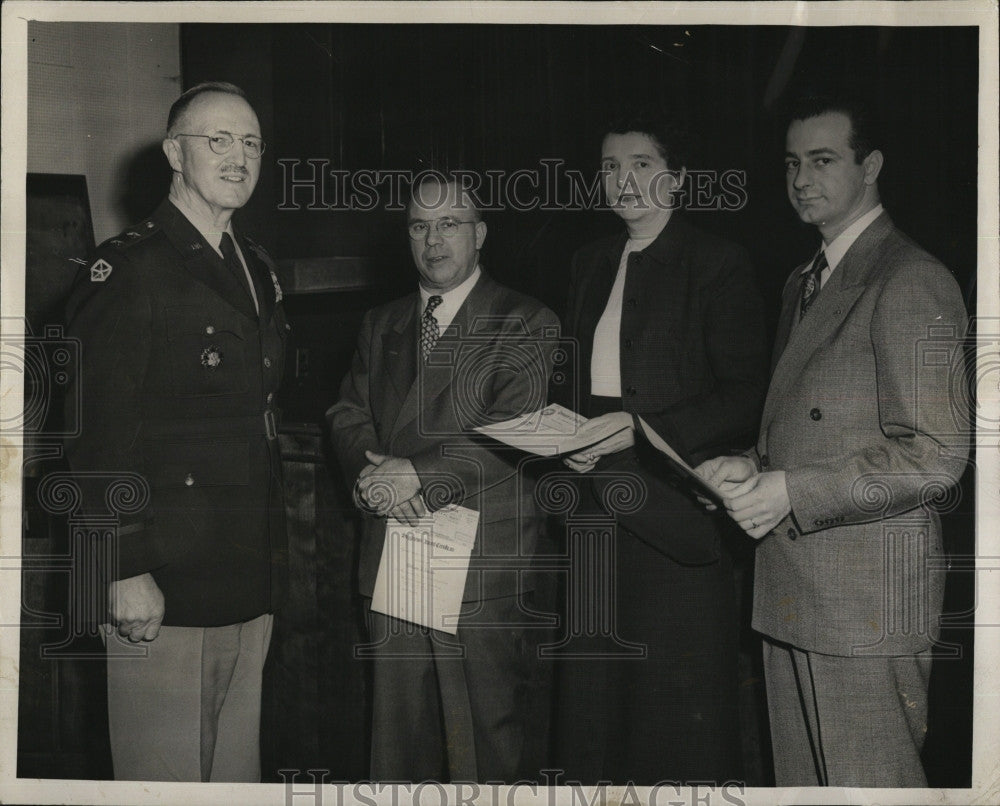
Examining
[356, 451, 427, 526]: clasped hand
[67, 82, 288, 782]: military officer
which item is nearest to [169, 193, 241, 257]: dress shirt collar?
[67, 82, 288, 782]: military officer

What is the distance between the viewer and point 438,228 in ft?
6.30

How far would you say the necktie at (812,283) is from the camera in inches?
72.3

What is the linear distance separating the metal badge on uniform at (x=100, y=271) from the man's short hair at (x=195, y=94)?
28 cm

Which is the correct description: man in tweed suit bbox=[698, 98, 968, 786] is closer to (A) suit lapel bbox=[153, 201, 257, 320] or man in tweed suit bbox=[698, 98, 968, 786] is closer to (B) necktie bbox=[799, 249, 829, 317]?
(B) necktie bbox=[799, 249, 829, 317]

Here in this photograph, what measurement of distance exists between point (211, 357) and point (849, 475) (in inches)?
47.3

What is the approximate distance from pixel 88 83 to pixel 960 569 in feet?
6.47

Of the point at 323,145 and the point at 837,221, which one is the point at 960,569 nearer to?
the point at 837,221

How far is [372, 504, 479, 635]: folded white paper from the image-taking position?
6.27 ft

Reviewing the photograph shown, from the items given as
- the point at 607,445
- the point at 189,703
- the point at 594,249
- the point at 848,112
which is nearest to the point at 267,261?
the point at 594,249

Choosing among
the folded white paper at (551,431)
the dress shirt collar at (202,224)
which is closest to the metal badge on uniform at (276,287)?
the dress shirt collar at (202,224)

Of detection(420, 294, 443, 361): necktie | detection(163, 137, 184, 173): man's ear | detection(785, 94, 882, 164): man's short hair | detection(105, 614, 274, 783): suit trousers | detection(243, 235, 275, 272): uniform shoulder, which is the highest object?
detection(785, 94, 882, 164): man's short hair

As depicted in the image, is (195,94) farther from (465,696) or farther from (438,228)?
(465,696)

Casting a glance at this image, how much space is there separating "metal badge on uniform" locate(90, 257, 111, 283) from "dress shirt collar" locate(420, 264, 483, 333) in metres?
0.61

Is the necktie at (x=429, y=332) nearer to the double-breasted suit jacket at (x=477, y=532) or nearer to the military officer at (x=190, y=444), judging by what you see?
the double-breasted suit jacket at (x=477, y=532)
